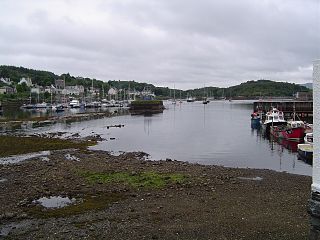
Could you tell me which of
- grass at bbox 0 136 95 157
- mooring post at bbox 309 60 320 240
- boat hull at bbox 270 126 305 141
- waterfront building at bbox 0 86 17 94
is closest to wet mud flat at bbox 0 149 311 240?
mooring post at bbox 309 60 320 240

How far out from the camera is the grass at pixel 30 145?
37656 millimetres

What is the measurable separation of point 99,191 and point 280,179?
12493 mm

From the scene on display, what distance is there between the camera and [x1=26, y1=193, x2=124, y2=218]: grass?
53.3 feet

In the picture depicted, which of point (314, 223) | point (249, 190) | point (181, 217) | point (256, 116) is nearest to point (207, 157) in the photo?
point (249, 190)

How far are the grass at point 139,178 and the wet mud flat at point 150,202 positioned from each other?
2.5 inches

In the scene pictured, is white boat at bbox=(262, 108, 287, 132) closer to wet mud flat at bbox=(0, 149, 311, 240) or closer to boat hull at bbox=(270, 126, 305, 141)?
boat hull at bbox=(270, 126, 305, 141)

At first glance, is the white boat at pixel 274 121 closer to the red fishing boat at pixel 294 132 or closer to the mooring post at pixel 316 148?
the red fishing boat at pixel 294 132

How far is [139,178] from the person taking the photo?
919 inches

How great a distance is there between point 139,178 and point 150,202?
553cm

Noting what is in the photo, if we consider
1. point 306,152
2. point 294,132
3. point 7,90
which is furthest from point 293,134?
point 7,90

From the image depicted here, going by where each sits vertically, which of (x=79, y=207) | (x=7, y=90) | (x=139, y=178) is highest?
(x=7, y=90)

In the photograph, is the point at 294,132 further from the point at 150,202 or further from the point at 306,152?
the point at 150,202

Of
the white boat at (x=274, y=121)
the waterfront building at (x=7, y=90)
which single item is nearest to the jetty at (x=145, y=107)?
the waterfront building at (x=7, y=90)

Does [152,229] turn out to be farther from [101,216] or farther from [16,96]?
[16,96]
